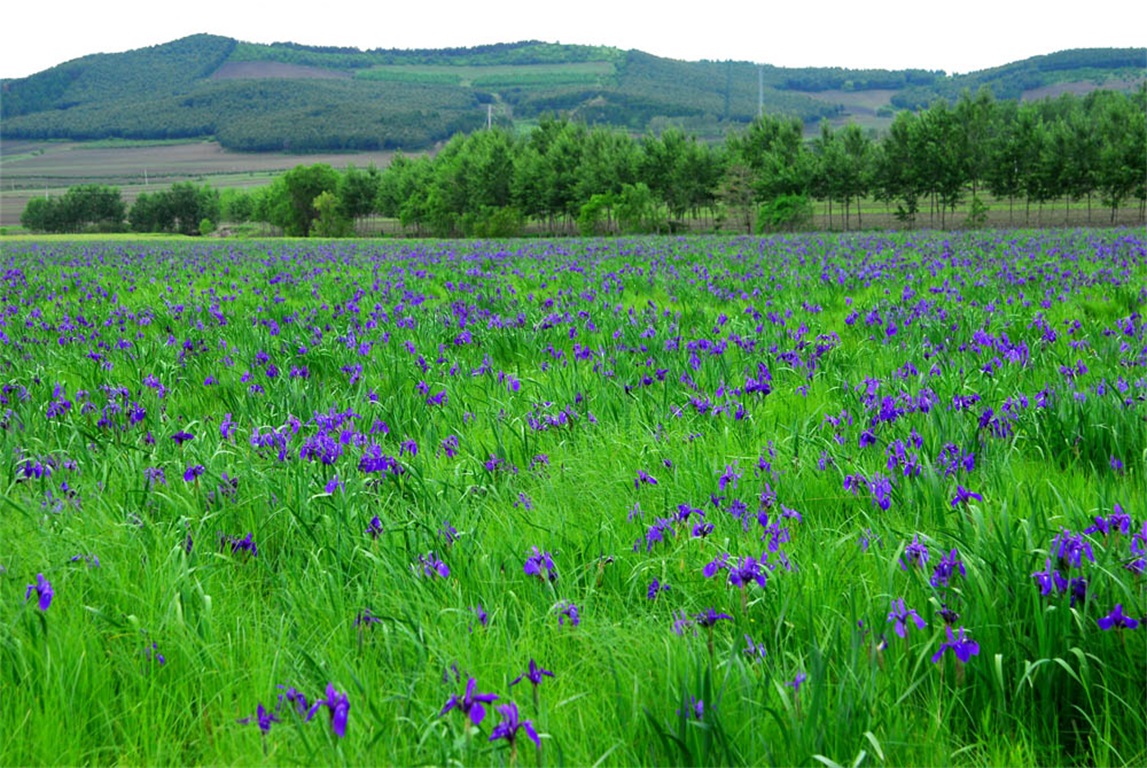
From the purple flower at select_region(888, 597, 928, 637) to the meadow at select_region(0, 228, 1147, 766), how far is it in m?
0.02

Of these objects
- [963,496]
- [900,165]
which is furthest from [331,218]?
[963,496]

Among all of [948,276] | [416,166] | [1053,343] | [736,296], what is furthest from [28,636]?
[416,166]

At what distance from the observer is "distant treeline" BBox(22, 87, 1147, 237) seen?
211 feet

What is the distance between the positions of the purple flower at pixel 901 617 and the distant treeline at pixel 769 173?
69357 mm

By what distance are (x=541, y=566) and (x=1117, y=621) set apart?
148cm

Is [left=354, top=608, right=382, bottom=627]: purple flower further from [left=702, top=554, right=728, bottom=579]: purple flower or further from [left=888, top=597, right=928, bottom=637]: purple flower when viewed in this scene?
[left=888, top=597, right=928, bottom=637]: purple flower

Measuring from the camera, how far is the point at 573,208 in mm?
81250

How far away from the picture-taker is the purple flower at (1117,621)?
1.90 meters

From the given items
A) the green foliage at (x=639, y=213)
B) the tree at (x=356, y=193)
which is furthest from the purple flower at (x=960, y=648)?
the tree at (x=356, y=193)

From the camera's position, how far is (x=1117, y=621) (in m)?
1.93

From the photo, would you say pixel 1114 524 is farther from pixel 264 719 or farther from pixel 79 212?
pixel 79 212

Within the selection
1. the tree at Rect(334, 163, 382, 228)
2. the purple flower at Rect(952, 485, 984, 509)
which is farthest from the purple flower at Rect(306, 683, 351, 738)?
the tree at Rect(334, 163, 382, 228)

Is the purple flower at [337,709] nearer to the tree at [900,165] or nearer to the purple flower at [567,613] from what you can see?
the purple flower at [567,613]

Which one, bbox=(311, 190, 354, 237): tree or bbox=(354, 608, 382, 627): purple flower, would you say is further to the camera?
bbox=(311, 190, 354, 237): tree
